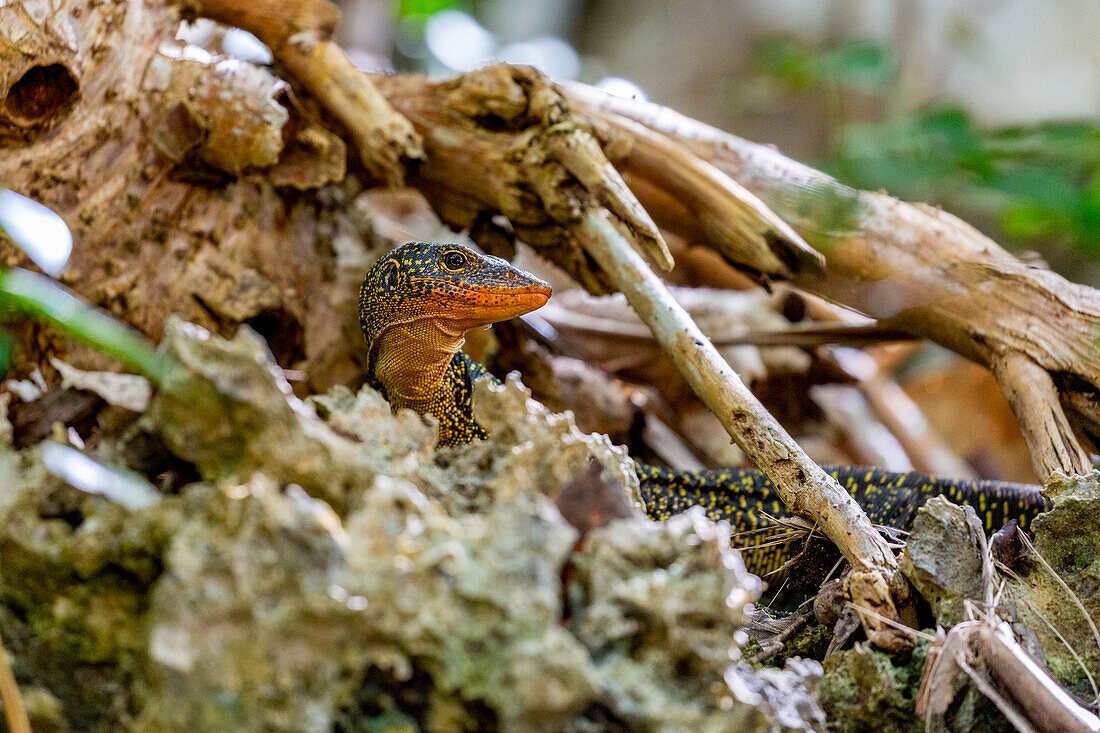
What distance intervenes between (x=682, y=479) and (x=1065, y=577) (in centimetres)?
252

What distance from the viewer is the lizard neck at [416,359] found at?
488 centimetres

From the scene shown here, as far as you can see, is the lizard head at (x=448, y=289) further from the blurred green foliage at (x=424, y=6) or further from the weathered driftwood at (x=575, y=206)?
the blurred green foliage at (x=424, y=6)

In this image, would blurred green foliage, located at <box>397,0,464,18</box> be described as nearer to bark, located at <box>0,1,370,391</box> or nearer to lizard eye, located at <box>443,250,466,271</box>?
bark, located at <box>0,1,370,391</box>

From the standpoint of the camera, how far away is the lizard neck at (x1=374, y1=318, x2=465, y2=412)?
4.88 meters

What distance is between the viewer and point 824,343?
6.19 m

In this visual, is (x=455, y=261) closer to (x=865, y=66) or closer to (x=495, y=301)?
(x=495, y=301)

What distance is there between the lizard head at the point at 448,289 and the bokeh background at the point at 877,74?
1.64 meters

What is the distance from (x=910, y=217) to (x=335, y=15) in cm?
402

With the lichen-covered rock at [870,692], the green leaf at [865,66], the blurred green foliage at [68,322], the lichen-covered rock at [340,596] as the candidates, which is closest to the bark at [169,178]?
the lichen-covered rock at [340,596]

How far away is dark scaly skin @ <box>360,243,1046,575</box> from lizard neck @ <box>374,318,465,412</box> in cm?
1

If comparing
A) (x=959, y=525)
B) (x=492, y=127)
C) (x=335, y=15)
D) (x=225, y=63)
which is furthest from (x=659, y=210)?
(x=959, y=525)

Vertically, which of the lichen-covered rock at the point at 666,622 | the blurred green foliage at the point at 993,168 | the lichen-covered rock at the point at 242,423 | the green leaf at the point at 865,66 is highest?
the green leaf at the point at 865,66

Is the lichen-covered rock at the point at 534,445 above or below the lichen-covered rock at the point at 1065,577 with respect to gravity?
above

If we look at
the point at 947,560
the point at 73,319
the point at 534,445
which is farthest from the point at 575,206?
the point at 73,319
